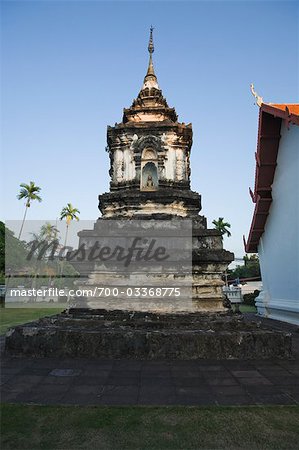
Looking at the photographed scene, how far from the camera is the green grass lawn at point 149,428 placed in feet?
10.1

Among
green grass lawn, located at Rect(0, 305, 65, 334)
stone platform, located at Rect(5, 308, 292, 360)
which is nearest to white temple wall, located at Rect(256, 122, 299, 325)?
Result: stone platform, located at Rect(5, 308, 292, 360)

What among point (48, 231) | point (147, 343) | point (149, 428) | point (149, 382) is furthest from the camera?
point (48, 231)

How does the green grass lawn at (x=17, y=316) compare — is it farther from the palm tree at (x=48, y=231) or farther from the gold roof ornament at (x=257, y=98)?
the palm tree at (x=48, y=231)

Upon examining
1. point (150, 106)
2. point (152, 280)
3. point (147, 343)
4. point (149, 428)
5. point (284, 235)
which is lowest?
point (149, 428)

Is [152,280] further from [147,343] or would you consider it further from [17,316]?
[17,316]

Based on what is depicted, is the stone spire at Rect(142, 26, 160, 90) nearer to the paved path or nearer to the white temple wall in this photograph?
the white temple wall

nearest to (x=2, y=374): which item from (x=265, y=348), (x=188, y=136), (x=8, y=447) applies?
(x=8, y=447)

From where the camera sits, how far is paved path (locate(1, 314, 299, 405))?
419cm

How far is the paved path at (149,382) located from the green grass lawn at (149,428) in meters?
0.30

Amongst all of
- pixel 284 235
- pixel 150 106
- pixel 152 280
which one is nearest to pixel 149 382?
pixel 152 280

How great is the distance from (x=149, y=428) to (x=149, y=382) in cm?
151

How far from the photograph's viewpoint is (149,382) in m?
4.85

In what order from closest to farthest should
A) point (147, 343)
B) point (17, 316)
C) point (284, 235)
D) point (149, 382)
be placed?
point (149, 382) < point (147, 343) < point (284, 235) < point (17, 316)

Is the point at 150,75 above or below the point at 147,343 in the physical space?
above
